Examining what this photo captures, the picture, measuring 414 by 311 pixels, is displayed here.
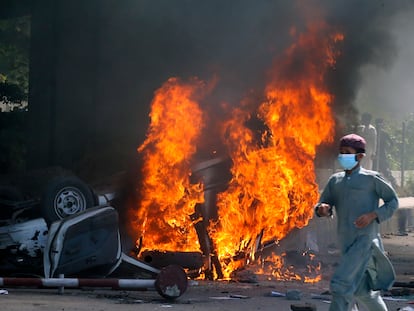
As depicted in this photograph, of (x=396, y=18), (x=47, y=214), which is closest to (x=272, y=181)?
(x=47, y=214)

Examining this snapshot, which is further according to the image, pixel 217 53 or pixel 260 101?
pixel 217 53

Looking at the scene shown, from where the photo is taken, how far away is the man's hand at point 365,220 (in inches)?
258

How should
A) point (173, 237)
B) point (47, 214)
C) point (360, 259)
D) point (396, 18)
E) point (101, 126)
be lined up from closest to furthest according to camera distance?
point (360, 259) < point (47, 214) < point (173, 237) < point (396, 18) < point (101, 126)

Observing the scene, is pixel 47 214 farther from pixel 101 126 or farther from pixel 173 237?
pixel 101 126

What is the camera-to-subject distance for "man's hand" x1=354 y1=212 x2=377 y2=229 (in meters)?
6.54

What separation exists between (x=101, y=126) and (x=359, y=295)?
35.8ft

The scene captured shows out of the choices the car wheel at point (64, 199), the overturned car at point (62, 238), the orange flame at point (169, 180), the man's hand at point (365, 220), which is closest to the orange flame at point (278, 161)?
the orange flame at point (169, 180)

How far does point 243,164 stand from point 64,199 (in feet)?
9.57

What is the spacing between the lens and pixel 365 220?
654cm

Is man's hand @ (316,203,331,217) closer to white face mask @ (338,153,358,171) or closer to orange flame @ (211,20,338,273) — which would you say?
white face mask @ (338,153,358,171)

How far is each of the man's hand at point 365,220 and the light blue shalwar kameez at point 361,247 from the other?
48 mm

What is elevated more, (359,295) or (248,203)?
(248,203)

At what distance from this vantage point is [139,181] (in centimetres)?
1260

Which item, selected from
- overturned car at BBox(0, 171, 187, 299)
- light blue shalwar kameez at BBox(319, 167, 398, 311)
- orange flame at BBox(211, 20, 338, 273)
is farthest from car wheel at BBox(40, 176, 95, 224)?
light blue shalwar kameez at BBox(319, 167, 398, 311)
